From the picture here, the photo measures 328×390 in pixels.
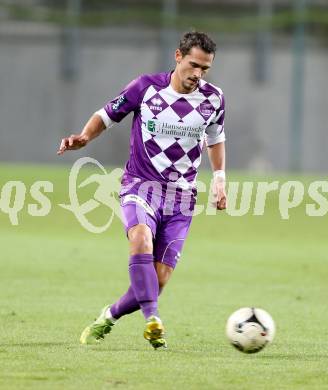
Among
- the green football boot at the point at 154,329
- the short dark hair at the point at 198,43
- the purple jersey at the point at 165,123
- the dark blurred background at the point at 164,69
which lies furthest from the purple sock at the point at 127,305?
the dark blurred background at the point at 164,69

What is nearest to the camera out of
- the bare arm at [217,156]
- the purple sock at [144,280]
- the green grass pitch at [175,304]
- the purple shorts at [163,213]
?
the green grass pitch at [175,304]

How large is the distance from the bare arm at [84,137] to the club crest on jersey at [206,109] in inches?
28.1

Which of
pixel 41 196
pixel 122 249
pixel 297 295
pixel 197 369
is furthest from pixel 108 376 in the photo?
pixel 41 196

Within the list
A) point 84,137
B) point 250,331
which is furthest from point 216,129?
point 250,331

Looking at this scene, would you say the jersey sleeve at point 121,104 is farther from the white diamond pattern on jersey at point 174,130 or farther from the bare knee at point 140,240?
the bare knee at point 140,240

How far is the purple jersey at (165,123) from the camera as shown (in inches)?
333

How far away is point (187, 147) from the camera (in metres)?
8.49

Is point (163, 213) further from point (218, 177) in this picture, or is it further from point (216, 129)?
point (216, 129)

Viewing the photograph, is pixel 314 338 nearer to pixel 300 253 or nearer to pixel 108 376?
pixel 108 376

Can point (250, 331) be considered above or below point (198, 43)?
below

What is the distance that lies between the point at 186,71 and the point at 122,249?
10797mm

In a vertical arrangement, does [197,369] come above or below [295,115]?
below

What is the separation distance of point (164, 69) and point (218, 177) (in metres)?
33.1

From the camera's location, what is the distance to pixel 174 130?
27.8 ft
